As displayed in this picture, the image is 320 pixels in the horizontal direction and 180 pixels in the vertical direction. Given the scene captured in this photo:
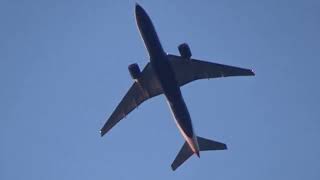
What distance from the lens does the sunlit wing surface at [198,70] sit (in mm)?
50500

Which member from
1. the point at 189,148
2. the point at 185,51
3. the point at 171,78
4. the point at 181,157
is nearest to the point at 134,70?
the point at 171,78

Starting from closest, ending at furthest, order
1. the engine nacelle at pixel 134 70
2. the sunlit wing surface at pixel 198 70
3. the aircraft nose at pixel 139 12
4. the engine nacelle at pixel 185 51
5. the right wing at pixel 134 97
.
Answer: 1. the aircraft nose at pixel 139 12
2. the engine nacelle at pixel 185 51
3. the engine nacelle at pixel 134 70
4. the sunlit wing surface at pixel 198 70
5. the right wing at pixel 134 97

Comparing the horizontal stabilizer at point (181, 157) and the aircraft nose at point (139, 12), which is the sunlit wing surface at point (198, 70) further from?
the horizontal stabilizer at point (181, 157)

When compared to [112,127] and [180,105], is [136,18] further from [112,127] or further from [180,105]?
[112,127]

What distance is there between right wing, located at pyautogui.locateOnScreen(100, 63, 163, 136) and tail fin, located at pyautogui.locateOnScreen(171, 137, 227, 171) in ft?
21.7

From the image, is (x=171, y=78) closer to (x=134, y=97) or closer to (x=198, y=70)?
(x=198, y=70)

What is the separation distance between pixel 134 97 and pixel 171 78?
267 inches

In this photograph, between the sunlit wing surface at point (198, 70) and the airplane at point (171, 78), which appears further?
the sunlit wing surface at point (198, 70)

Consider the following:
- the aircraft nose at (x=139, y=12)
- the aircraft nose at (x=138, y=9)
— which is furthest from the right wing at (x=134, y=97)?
the aircraft nose at (x=138, y=9)

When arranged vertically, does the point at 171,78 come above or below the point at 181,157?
above

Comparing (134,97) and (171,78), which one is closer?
(171,78)

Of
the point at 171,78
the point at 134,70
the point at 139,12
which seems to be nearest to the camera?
the point at 139,12

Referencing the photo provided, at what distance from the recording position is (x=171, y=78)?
47156mm

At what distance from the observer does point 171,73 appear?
4697 cm
